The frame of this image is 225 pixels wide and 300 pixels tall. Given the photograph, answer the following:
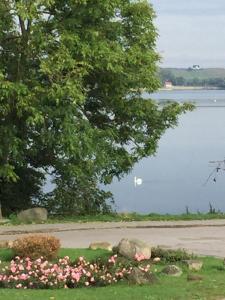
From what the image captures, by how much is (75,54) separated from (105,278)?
11.0 metres

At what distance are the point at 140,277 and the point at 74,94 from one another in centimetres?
997

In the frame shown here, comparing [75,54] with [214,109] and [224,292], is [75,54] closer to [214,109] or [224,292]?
[224,292]

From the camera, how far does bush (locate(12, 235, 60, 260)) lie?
11625 mm

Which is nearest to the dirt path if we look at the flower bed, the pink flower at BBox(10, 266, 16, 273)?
the flower bed

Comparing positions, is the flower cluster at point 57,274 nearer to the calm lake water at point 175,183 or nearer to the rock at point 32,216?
the rock at point 32,216

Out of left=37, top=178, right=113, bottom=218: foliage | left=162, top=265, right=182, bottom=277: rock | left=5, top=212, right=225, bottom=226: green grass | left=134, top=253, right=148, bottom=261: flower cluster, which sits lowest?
left=162, top=265, right=182, bottom=277: rock

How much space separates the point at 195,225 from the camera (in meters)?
19.2

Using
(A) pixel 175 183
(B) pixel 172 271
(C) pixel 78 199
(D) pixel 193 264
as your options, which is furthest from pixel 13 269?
(A) pixel 175 183

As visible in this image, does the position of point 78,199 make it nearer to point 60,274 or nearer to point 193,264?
point 193,264

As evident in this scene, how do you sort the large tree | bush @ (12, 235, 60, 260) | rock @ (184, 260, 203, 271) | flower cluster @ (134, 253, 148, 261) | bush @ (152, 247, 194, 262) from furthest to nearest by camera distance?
the large tree
bush @ (152, 247, 194, 262)
bush @ (12, 235, 60, 260)
rock @ (184, 260, 203, 271)
flower cluster @ (134, 253, 148, 261)

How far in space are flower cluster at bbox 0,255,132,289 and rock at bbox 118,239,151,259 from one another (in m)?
0.82

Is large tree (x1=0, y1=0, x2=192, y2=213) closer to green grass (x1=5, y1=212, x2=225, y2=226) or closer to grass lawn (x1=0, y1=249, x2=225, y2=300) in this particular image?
green grass (x1=5, y1=212, x2=225, y2=226)

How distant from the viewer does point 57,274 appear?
1027cm

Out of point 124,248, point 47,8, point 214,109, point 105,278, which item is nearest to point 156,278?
point 105,278
